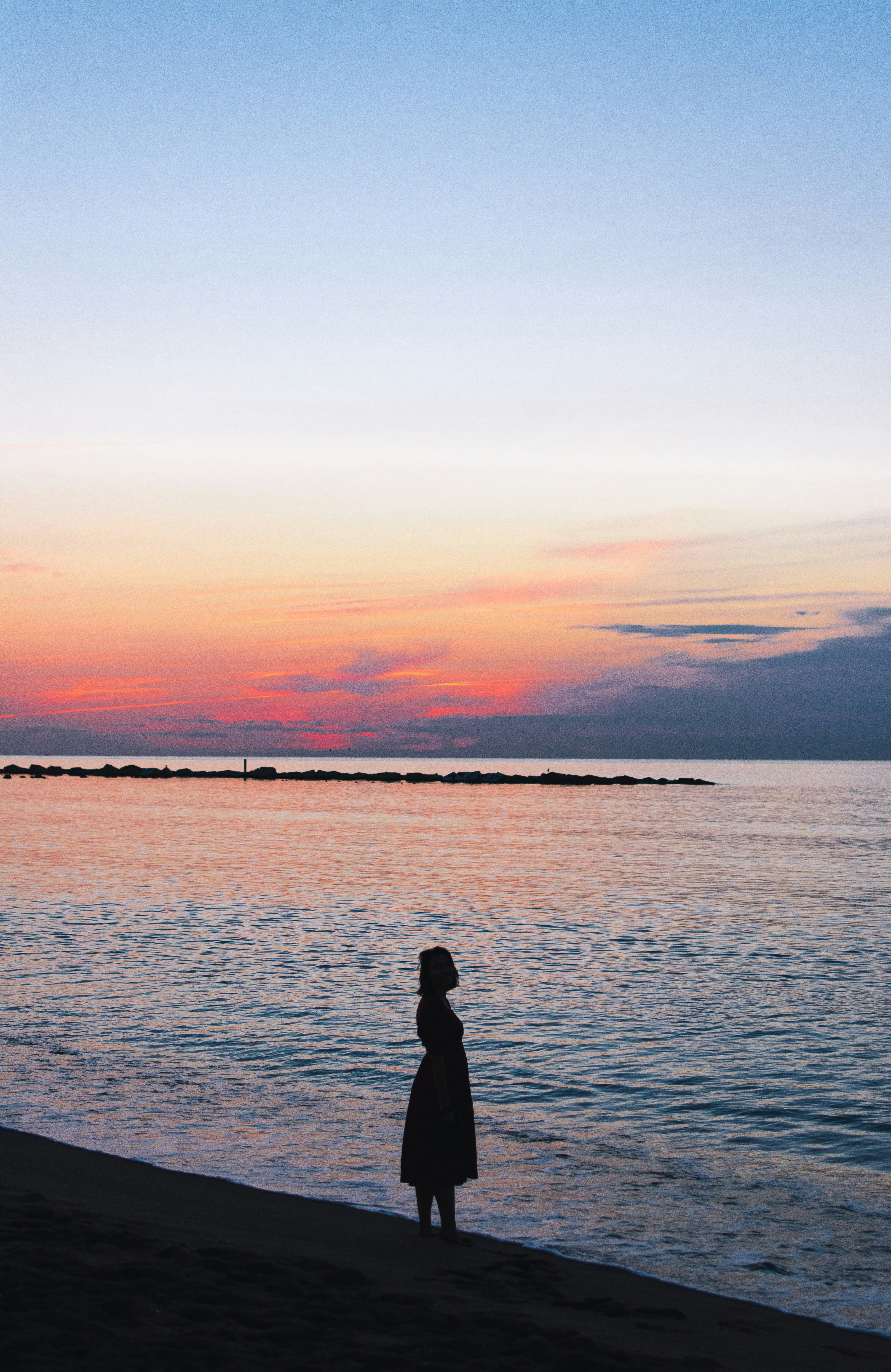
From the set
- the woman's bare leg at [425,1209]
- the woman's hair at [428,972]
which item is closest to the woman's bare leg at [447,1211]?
the woman's bare leg at [425,1209]

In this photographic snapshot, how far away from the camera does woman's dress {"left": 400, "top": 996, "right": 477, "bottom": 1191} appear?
26.9ft

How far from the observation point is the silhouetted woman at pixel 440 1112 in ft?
27.0

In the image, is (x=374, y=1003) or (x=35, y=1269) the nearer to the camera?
(x=35, y=1269)

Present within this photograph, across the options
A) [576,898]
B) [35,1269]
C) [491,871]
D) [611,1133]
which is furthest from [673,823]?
[35,1269]

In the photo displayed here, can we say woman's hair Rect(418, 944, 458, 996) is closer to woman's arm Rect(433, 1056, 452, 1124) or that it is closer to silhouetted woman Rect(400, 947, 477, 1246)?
silhouetted woman Rect(400, 947, 477, 1246)

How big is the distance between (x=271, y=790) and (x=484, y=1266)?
5823 inches

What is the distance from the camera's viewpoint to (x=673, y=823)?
8212 centimetres

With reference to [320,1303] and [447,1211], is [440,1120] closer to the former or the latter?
[447,1211]

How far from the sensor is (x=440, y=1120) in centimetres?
829

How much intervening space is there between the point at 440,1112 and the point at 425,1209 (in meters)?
0.93

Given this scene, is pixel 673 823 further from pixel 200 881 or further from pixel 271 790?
pixel 271 790

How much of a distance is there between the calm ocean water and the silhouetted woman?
0.99m

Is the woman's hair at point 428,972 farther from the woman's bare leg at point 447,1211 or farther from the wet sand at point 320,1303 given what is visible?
the wet sand at point 320,1303

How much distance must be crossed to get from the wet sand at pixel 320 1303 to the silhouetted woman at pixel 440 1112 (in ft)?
1.37
